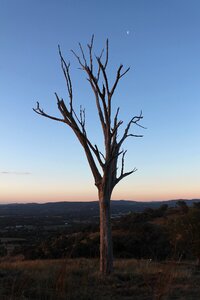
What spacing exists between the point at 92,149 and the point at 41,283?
17.1ft

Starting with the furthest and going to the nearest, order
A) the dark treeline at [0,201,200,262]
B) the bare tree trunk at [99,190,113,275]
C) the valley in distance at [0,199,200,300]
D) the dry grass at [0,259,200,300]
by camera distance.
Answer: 1. the dark treeline at [0,201,200,262]
2. the bare tree trunk at [99,190,113,275]
3. the dry grass at [0,259,200,300]
4. the valley in distance at [0,199,200,300]

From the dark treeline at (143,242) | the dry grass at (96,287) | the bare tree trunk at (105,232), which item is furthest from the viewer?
the dark treeline at (143,242)

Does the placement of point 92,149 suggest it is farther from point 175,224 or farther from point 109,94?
point 175,224

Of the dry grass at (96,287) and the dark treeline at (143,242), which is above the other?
the dark treeline at (143,242)

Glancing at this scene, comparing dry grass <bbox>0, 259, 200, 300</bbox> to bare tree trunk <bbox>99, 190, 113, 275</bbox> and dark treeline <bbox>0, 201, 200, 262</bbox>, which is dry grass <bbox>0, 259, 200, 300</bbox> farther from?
dark treeline <bbox>0, 201, 200, 262</bbox>

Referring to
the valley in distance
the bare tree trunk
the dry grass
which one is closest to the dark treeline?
the valley in distance

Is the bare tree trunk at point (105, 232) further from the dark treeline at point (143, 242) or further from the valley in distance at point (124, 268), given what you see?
the dark treeline at point (143, 242)

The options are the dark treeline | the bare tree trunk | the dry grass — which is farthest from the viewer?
the dark treeline

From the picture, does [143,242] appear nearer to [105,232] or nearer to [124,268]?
[124,268]

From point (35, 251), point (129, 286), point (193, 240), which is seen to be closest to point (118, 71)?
point (129, 286)

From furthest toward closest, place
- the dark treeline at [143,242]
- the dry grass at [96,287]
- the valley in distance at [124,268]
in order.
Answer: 1. the dark treeline at [143,242]
2. the dry grass at [96,287]
3. the valley in distance at [124,268]

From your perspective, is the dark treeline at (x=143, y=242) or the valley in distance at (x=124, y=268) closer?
the valley in distance at (x=124, y=268)

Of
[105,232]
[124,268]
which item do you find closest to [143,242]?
[124,268]

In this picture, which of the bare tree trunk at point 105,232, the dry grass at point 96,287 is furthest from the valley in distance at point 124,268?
the bare tree trunk at point 105,232
